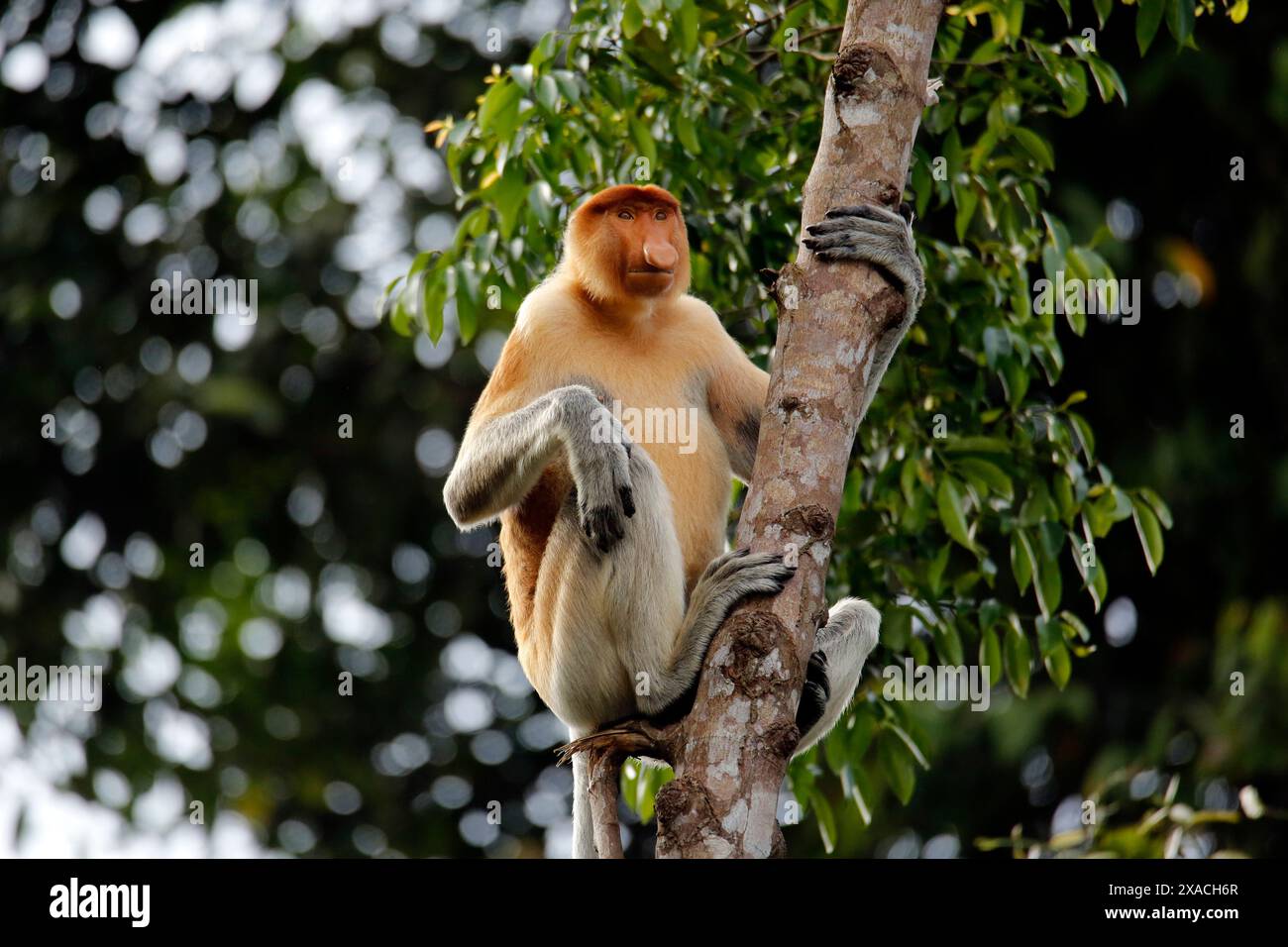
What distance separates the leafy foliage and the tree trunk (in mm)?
631

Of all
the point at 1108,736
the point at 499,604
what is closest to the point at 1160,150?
the point at 1108,736

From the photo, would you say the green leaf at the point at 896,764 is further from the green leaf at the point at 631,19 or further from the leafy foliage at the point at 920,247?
the green leaf at the point at 631,19

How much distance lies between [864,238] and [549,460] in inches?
39.3

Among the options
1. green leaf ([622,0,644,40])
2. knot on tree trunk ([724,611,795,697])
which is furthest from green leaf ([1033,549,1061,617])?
green leaf ([622,0,644,40])

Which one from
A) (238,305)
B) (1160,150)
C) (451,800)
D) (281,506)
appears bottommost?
(451,800)

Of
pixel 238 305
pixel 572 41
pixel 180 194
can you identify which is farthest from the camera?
pixel 180 194

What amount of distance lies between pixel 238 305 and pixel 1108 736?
19.1 ft

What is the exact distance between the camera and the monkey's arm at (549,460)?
365cm

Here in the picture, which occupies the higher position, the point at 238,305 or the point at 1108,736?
the point at 238,305

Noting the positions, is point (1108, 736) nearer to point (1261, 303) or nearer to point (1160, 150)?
point (1261, 303)

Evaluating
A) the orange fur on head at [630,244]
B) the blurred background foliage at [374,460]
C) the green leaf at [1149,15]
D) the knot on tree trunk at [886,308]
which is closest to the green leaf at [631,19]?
the orange fur on head at [630,244]

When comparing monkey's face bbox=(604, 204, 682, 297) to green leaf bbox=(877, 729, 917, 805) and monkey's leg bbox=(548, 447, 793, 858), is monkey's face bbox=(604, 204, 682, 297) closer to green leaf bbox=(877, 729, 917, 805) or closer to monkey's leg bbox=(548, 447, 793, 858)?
monkey's leg bbox=(548, 447, 793, 858)

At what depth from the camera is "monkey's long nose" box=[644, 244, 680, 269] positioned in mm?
3959

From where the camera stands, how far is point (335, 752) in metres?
10.4
